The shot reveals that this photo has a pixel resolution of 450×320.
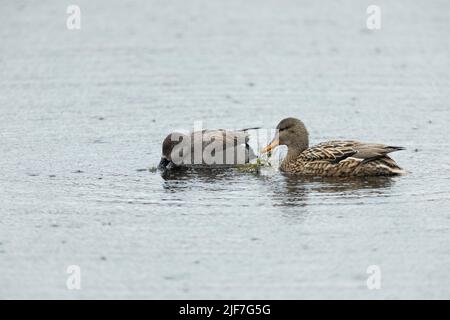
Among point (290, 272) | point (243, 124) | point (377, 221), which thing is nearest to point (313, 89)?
point (243, 124)

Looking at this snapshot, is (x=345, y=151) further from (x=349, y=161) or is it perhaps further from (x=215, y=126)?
(x=215, y=126)

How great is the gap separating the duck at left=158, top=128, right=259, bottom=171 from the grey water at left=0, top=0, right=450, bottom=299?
0.35m

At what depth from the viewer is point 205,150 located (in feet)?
48.9

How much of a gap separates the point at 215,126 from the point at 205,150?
1395 millimetres

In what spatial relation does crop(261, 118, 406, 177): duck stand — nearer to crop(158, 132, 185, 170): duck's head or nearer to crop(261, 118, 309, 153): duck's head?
crop(261, 118, 309, 153): duck's head

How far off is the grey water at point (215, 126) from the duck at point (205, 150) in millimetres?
347

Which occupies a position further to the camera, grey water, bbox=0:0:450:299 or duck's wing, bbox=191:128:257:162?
duck's wing, bbox=191:128:257:162

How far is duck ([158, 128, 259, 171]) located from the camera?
1459 centimetres

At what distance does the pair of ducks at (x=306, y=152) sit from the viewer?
14.1 m

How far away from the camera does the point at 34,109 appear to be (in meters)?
17.3

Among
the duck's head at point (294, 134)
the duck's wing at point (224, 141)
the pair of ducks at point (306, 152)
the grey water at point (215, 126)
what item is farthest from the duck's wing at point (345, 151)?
the duck's wing at point (224, 141)

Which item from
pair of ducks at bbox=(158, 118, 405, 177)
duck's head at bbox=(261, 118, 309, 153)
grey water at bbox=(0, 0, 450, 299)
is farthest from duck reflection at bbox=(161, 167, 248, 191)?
duck's head at bbox=(261, 118, 309, 153)

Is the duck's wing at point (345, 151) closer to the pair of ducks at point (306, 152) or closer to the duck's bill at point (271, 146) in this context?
the pair of ducks at point (306, 152)

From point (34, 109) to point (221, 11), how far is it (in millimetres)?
7378
